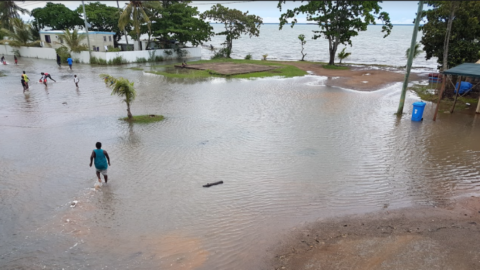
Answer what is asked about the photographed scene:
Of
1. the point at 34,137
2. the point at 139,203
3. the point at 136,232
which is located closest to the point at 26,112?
the point at 34,137

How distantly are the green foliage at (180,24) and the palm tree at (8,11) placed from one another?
2274 centimetres

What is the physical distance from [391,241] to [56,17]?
201 ft

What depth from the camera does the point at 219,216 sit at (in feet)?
23.9

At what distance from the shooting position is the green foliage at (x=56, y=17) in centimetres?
5262

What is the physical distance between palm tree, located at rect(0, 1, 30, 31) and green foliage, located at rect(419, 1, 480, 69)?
175 ft

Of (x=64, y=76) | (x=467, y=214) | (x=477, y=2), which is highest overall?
(x=477, y=2)

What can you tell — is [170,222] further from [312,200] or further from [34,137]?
[34,137]

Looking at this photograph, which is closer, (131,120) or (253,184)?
(253,184)

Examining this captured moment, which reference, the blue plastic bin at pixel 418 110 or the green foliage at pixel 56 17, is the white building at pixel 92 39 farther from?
the blue plastic bin at pixel 418 110

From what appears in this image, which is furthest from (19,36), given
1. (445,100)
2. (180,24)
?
(445,100)

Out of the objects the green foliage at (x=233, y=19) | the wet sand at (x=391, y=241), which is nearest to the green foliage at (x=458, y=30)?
the wet sand at (x=391, y=241)

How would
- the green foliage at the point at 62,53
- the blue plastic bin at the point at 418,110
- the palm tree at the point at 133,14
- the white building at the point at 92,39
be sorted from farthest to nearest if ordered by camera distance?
the white building at the point at 92,39 < the green foliage at the point at 62,53 < the palm tree at the point at 133,14 < the blue plastic bin at the point at 418,110

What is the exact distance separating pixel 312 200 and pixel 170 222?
349cm

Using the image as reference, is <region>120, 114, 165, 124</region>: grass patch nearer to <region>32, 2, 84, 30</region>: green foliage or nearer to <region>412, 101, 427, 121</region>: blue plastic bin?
<region>412, 101, 427, 121</region>: blue plastic bin
